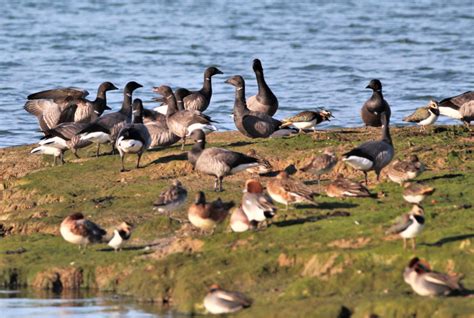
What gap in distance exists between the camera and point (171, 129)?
977 inches

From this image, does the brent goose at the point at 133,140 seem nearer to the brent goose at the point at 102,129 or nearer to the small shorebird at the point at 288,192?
the brent goose at the point at 102,129

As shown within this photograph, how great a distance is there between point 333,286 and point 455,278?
1.66m

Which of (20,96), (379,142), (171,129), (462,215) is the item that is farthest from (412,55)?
(462,215)

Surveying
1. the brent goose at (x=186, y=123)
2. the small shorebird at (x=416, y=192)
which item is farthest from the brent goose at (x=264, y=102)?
the small shorebird at (x=416, y=192)

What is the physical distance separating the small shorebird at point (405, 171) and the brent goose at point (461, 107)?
21.4 feet

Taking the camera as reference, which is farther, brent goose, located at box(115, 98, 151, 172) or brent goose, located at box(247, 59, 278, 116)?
brent goose, located at box(247, 59, 278, 116)

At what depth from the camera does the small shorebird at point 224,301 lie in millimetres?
14820

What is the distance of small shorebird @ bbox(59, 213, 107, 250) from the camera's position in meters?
17.6

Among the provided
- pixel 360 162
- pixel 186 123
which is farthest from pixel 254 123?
pixel 360 162

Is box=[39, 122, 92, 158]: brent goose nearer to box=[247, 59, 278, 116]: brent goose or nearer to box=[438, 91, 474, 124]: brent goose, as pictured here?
box=[247, 59, 278, 116]: brent goose

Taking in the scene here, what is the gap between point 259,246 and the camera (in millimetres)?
17031

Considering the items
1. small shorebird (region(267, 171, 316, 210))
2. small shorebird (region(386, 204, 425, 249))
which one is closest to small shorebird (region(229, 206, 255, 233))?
small shorebird (region(267, 171, 316, 210))

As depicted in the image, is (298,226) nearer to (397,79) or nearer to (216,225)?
(216,225)

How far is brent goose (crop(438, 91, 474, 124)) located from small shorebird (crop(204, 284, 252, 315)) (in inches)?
492
